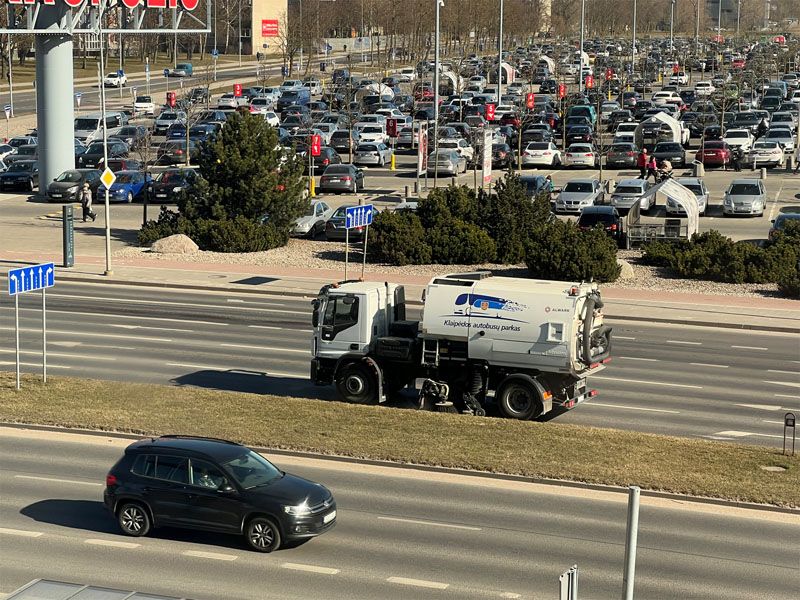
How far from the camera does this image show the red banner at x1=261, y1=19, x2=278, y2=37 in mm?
163500

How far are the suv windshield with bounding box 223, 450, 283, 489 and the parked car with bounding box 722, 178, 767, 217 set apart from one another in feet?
132

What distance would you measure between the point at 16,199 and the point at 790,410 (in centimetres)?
4470

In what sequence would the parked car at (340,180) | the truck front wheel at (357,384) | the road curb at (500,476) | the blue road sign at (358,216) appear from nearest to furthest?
the road curb at (500,476) < the truck front wheel at (357,384) < the blue road sign at (358,216) < the parked car at (340,180)

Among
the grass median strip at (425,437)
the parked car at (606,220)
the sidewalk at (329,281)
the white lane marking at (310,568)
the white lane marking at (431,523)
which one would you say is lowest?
the white lane marking at (310,568)

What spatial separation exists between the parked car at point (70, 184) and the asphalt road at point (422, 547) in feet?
129

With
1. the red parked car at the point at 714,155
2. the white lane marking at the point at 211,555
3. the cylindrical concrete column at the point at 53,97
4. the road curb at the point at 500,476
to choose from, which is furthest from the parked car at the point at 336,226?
the white lane marking at the point at 211,555

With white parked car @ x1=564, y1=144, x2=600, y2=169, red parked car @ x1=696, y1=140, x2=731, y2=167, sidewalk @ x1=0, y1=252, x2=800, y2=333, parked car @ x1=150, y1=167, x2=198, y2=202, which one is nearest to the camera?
sidewalk @ x1=0, y1=252, x2=800, y2=333

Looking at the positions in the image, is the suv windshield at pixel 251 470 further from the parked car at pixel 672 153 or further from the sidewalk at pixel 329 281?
the parked car at pixel 672 153

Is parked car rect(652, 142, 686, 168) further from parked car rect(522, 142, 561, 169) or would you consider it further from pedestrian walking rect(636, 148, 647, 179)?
parked car rect(522, 142, 561, 169)

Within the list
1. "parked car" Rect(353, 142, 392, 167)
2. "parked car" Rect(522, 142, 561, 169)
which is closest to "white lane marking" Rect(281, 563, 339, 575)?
"parked car" Rect(522, 142, 561, 169)

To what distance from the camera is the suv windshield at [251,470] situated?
58.5ft

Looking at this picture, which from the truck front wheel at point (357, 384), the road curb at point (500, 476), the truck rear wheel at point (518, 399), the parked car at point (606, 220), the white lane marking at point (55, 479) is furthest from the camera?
the parked car at point (606, 220)

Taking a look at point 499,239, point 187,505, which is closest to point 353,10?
point 499,239

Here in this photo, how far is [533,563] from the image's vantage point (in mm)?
17250
